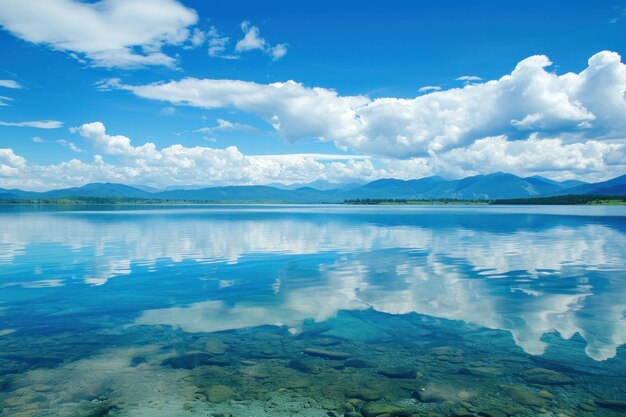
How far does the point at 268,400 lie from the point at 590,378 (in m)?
11.4

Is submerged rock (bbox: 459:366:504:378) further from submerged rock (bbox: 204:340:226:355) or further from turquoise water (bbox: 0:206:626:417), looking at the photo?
submerged rock (bbox: 204:340:226:355)

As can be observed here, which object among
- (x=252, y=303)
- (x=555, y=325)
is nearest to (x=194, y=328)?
(x=252, y=303)

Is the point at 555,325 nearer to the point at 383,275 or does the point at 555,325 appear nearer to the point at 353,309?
the point at 353,309

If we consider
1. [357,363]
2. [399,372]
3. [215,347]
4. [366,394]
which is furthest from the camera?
[215,347]

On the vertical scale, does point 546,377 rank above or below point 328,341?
above

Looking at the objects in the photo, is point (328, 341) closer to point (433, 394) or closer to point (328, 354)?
point (328, 354)

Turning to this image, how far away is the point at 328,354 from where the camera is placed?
18.1 m

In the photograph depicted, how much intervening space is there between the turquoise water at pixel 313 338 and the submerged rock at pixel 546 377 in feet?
0.24

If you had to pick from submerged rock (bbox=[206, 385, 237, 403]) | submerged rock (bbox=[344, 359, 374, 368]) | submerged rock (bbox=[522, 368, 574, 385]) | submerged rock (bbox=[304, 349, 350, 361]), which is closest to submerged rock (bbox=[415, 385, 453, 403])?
submerged rock (bbox=[344, 359, 374, 368])

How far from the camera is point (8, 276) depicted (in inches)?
1425

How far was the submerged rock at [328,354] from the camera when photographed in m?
17.8

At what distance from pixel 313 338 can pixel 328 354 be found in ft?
7.51

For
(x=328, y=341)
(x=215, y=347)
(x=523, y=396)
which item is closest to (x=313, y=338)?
(x=328, y=341)

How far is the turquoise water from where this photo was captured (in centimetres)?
1401
